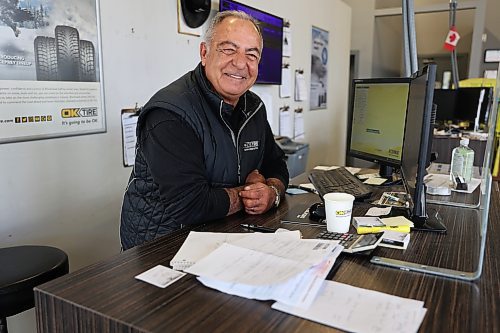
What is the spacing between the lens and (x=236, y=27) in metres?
1.38

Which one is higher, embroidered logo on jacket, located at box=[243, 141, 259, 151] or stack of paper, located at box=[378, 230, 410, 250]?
embroidered logo on jacket, located at box=[243, 141, 259, 151]

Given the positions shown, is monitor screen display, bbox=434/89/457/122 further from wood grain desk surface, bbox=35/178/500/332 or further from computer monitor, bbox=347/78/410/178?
wood grain desk surface, bbox=35/178/500/332

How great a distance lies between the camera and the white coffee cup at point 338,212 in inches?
44.4

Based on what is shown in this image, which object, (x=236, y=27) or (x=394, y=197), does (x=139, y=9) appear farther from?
(x=394, y=197)

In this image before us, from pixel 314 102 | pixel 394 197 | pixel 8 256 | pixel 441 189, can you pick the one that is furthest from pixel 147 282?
pixel 314 102

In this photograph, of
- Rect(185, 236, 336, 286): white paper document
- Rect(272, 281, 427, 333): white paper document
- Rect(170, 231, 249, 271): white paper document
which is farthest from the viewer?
Rect(170, 231, 249, 271): white paper document

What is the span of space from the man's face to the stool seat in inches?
30.9

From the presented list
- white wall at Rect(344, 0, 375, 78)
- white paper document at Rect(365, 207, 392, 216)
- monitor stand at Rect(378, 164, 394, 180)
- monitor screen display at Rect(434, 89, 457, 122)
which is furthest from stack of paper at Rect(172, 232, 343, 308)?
white wall at Rect(344, 0, 375, 78)

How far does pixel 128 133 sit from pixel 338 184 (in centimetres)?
120

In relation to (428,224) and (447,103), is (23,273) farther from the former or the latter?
(447,103)

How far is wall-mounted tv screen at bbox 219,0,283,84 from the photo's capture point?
11.0ft

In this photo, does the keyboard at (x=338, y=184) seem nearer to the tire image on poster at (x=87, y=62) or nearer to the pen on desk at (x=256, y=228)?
the pen on desk at (x=256, y=228)

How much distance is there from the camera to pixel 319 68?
4.88m

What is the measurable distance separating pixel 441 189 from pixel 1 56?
1796 mm
